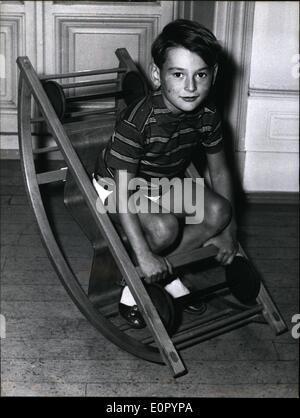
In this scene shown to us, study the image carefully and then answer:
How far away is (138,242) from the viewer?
181cm

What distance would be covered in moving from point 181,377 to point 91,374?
0.81 ft

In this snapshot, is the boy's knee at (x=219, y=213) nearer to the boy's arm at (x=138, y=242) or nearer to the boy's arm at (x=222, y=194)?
the boy's arm at (x=222, y=194)

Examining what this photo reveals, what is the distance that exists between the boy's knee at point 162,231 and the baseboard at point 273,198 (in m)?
1.28

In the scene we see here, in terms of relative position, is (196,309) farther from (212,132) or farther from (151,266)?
(212,132)

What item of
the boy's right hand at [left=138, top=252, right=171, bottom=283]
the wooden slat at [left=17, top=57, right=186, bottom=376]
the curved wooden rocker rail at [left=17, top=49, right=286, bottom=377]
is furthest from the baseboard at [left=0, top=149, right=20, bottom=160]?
the boy's right hand at [left=138, top=252, right=171, bottom=283]

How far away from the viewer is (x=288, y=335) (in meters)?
2.02

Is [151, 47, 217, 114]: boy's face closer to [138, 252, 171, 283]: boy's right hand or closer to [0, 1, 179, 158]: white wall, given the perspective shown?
[138, 252, 171, 283]: boy's right hand

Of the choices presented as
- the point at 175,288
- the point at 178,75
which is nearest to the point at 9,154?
the point at 175,288

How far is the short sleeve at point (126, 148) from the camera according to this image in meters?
1.80

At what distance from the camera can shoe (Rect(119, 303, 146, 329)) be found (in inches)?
79.8

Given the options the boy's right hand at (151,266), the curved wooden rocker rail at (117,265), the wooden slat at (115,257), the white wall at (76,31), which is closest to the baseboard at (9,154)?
the white wall at (76,31)

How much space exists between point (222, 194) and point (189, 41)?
1.71ft
